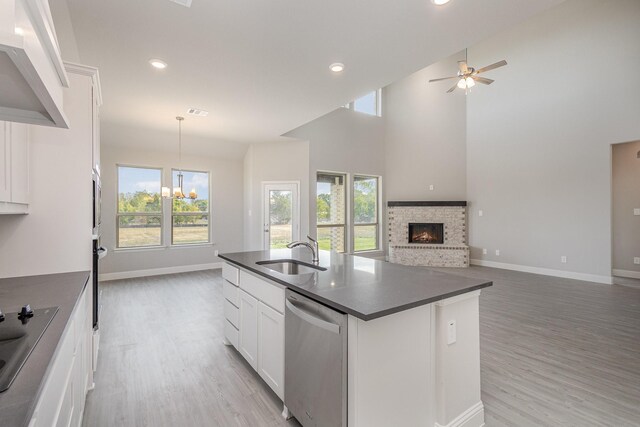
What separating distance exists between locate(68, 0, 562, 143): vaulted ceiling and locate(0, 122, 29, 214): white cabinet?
46.0 inches

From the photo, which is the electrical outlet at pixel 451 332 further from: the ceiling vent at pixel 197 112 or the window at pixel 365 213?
the window at pixel 365 213

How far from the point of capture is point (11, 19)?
2.09 ft

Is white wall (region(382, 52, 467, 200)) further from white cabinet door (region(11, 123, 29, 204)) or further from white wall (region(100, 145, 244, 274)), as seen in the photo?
white cabinet door (region(11, 123, 29, 204))

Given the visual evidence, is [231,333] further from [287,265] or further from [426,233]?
[426,233]

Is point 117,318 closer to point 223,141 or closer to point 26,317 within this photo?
point 26,317

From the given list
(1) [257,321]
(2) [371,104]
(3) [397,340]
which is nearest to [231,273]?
(1) [257,321]

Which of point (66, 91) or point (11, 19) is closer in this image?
point (11, 19)

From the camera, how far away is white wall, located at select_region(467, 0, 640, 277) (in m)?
5.06

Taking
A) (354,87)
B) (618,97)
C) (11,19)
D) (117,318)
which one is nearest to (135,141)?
(117,318)

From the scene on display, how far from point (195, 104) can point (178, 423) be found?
148 inches

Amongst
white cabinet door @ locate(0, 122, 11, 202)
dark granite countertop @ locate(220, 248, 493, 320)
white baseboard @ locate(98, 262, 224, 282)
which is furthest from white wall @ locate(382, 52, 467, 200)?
white cabinet door @ locate(0, 122, 11, 202)

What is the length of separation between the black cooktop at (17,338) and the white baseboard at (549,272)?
7201mm

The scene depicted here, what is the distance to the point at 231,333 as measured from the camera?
2.83m

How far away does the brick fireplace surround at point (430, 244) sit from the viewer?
6.84 metres
